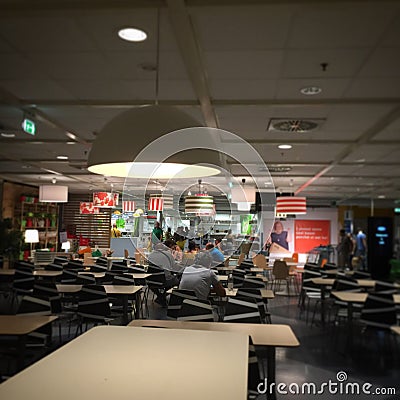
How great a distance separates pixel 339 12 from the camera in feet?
11.5

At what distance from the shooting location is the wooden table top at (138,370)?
5.99 feet

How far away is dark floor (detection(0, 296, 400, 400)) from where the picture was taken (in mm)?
4996

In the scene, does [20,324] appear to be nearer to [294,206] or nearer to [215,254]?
[215,254]

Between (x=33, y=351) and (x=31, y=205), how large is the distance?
1433 cm

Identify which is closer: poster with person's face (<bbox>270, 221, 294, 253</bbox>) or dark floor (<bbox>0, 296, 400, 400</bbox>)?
dark floor (<bbox>0, 296, 400, 400</bbox>)

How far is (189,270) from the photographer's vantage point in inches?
253

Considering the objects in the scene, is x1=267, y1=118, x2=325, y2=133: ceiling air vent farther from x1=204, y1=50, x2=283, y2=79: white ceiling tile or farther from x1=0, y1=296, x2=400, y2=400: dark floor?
x1=0, y1=296, x2=400, y2=400: dark floor

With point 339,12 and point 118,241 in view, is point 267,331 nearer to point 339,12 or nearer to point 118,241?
point 339,12

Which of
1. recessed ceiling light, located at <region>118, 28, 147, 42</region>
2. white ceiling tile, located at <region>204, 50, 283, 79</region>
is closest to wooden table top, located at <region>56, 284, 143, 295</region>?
white ceiling tile, located at <region>204, 50, 283, 79</region>

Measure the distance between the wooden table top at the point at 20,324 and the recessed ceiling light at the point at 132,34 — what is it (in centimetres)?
248

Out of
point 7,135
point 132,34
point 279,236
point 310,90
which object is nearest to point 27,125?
point 7,135

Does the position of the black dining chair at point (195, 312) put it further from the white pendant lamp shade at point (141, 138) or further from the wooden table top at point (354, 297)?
the white pendant lamp shade at point (141, 138)

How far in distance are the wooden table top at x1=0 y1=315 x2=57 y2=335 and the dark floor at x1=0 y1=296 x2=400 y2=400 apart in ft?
1.37

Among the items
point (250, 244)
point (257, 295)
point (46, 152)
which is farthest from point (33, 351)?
point (250, 244)
